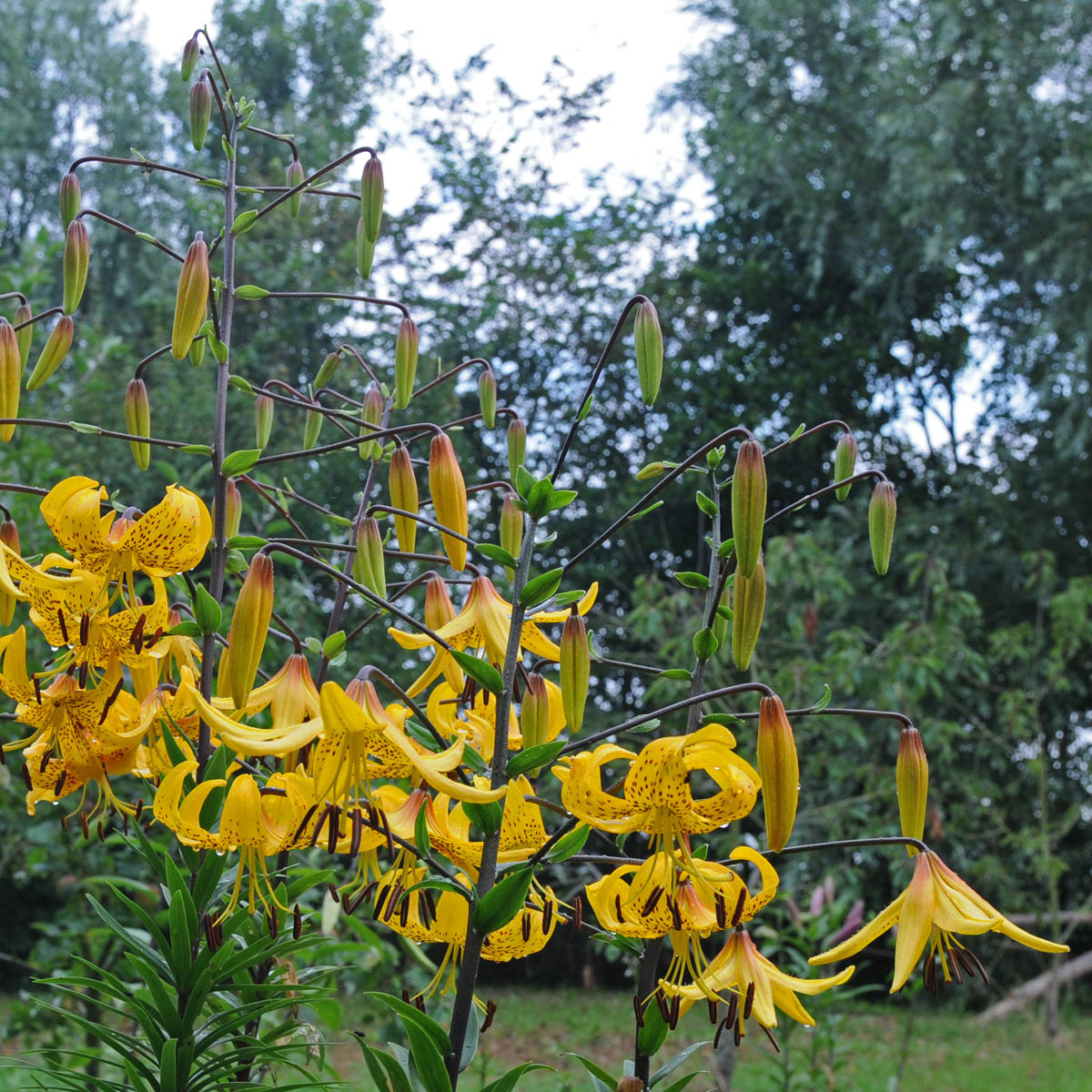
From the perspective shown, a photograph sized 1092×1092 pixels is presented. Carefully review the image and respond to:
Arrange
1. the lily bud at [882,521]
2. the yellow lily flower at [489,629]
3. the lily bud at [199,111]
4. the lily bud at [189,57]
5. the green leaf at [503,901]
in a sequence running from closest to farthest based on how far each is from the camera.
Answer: the green leaf at [503,901] → the yellow lily flower at [489,629] → the lily bud at [882,521] → the lily bud at [199,111] → the lily bud at [189,57]

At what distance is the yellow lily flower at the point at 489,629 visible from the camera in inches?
29.8

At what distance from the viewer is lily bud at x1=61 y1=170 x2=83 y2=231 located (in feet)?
3.20

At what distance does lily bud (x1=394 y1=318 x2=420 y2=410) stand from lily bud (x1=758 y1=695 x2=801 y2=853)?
19.4 inches

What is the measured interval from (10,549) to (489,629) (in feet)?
1.22

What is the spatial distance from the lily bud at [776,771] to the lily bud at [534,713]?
0.14 m

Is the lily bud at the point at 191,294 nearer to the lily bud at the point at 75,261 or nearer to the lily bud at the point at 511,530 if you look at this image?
the lily bud at the point at 75,261

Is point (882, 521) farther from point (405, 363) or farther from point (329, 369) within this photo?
point (329, 369)

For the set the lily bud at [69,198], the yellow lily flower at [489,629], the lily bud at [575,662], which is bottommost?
the lily bud at [575,662]

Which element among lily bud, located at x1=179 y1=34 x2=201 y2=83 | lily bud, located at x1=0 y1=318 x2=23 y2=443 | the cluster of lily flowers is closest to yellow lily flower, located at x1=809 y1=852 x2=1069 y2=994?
the cluster of lily flowers

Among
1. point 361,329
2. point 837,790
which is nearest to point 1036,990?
point 837,790

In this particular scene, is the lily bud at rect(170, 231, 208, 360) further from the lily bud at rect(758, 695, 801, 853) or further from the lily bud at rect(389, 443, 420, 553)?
the lily bud at rect(758, 695, 801, 853)

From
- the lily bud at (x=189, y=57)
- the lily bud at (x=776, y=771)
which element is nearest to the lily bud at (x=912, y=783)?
the lily bud at (x=776, y=771)

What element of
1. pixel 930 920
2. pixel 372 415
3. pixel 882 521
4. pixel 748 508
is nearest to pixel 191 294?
pixel 372 415

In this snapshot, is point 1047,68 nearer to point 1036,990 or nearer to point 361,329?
point 361,329
